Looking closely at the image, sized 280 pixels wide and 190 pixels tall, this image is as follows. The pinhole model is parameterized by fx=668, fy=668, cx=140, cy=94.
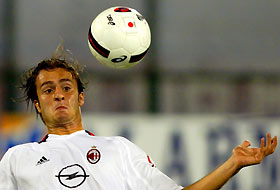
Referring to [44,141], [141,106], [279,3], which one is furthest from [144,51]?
[279,3]

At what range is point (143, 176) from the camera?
13.8 feet

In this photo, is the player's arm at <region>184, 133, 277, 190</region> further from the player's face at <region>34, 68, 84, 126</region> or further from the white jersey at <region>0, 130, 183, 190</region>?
the player's face at <region>34, 68, 84, 126</region>

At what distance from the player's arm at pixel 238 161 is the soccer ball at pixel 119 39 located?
140 centimetres

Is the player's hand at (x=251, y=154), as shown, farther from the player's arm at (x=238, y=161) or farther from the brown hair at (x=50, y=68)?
the brown hair at (x=50, y=68)

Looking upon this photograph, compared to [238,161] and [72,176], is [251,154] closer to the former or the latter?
[238,161]

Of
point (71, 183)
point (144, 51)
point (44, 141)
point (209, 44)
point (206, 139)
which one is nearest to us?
point (71, 183)

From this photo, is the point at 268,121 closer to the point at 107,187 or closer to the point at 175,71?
the point at 175,71

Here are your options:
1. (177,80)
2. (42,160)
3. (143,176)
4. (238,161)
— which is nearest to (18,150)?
(42,160)

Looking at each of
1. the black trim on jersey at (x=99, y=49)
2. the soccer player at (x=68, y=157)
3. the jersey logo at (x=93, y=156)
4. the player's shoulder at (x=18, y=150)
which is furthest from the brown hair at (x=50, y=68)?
the jersey logo at (x=93, y=156)

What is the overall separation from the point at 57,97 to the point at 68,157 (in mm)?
419

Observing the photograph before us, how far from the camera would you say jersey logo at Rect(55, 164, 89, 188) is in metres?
4.09

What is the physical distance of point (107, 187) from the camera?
13.5 ft

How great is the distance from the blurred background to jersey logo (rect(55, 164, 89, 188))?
11.2 ft

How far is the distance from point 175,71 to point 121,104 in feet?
2.52
